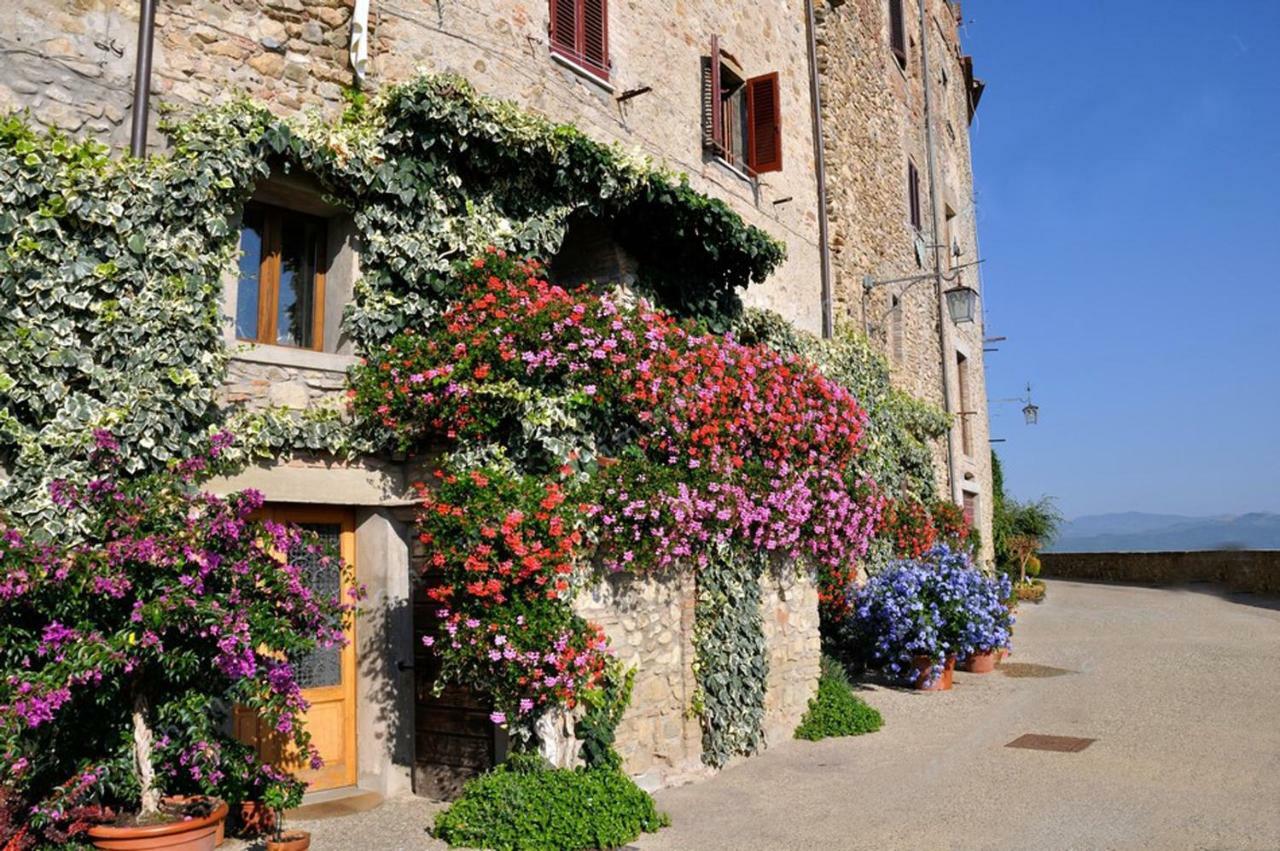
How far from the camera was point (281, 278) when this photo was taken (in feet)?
23.0

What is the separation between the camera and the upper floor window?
6.79 m

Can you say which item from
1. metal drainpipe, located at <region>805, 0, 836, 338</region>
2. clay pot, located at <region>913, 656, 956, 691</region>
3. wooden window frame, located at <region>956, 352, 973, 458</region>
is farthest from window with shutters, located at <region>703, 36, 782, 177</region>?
wooden window frame, located at <region>956, 352, 973, 458</region>

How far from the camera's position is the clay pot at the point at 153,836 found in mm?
4715

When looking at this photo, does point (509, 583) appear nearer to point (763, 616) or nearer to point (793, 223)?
point (763, 616)

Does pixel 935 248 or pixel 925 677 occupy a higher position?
pixel 935 248

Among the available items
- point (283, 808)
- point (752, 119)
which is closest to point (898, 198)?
point (752, 119)

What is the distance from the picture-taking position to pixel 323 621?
5461 mm

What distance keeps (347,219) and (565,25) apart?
328 cm

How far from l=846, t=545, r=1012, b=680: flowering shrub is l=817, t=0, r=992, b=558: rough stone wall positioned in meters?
4.04

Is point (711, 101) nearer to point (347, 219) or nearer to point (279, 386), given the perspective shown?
point (347, 219)

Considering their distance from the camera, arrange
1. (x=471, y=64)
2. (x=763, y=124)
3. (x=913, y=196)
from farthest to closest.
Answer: (x=913, y=196)
(x=763, y=124)
(x=471, y=64)

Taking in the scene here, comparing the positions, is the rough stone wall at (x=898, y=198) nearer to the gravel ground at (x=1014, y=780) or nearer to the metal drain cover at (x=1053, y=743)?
the gravel ground at (x=1014, y=780)

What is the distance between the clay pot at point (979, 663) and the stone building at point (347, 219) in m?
4.06

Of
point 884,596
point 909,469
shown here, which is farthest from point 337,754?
point 909,469
